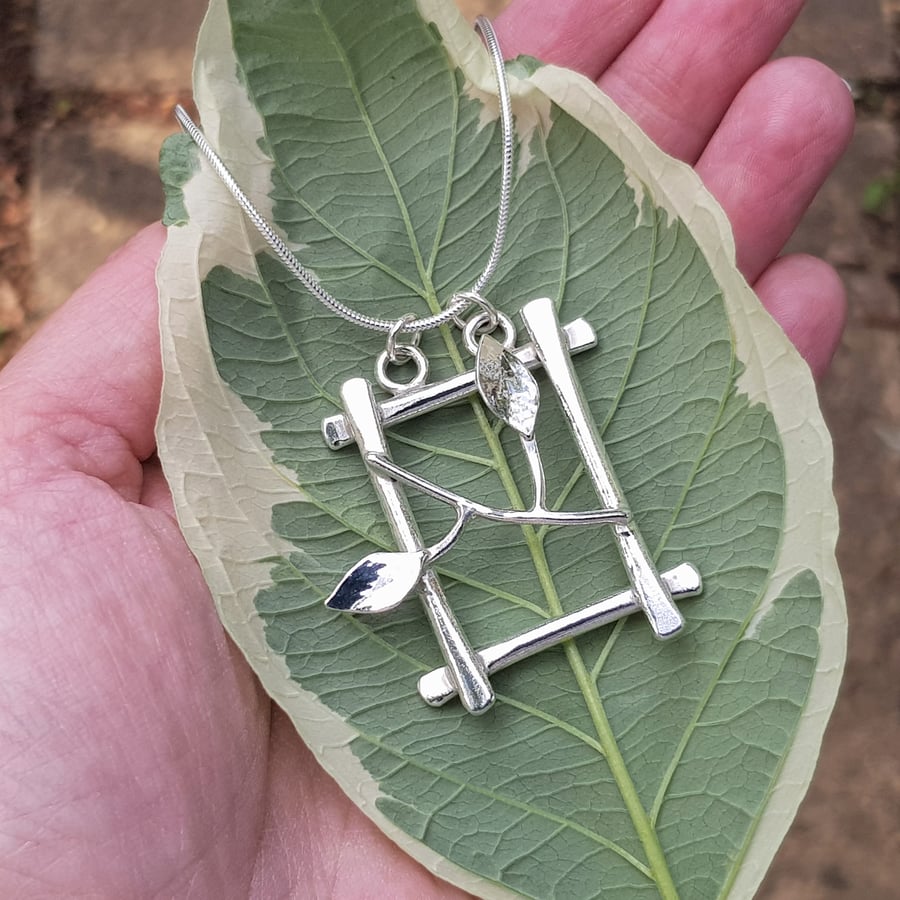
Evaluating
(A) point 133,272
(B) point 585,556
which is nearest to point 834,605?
(B) point 585,556

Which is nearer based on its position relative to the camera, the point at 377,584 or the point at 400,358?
the point at 377,584

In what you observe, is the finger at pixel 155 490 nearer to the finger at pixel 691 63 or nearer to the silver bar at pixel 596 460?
the silver bar at pixel 596 460

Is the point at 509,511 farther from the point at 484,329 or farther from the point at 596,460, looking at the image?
the point at 484,329

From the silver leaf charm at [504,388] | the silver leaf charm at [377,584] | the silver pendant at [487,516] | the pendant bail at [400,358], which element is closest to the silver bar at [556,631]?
the silver pendant at [487,516]

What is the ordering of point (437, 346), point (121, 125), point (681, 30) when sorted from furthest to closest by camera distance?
point (121, 125), point (681, 30), point (437, 346)

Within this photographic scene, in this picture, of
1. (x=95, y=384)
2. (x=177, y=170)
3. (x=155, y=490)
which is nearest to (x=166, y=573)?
(x=155, y=490)

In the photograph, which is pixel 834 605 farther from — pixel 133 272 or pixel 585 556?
pixel 133 272
